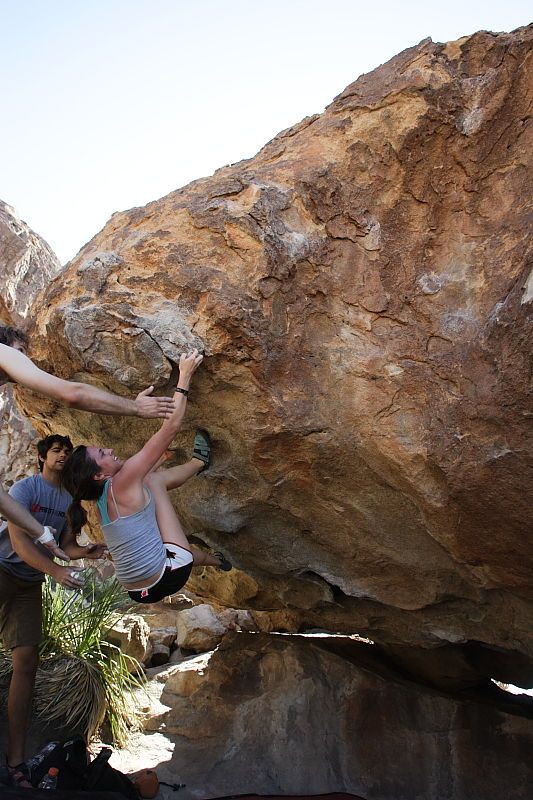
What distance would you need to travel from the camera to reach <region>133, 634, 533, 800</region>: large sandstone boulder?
13.9ft

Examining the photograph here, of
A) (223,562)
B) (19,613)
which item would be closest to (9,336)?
(19,613)

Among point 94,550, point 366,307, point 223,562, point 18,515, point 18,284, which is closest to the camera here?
point 18,515

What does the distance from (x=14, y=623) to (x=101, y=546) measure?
79 centimetres

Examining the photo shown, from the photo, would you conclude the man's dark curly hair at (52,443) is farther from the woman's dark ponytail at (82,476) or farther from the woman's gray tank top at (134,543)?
the woman's gray tank top at (134,543)

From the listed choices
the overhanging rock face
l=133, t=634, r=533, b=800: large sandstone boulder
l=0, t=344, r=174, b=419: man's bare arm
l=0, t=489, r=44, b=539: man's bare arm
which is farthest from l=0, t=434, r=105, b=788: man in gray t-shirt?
l=133, t=634, r=533, b=800: large sandstone boulder

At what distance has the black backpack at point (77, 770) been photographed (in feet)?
12.1

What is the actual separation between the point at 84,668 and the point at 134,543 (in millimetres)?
2694

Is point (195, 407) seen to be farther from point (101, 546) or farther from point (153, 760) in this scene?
point (153, 760)

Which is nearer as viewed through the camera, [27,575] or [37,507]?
[37,507]

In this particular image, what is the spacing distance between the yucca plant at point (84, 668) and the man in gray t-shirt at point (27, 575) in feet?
2.66

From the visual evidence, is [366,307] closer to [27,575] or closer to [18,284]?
[27,575]

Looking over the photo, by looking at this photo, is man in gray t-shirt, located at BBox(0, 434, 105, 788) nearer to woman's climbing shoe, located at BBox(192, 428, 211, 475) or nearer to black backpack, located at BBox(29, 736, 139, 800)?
black backpack, located at BBox(29, 736, 139, 800)

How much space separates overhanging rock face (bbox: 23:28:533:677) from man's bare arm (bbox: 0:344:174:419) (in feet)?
0.79

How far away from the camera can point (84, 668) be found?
5414mm
